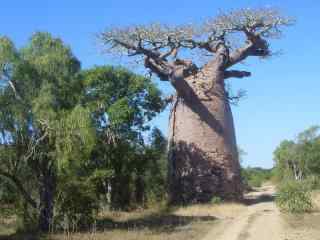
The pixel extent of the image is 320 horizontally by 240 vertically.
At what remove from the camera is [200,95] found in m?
23.5

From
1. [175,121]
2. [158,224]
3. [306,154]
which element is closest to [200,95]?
[175,121]

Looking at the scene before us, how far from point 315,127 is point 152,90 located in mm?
26621

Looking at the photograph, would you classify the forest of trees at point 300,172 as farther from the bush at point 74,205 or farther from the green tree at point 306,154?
the bush at point 74,205

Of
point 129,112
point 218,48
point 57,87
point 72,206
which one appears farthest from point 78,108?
point 218,48

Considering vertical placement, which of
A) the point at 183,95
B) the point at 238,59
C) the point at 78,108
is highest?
the point at 238,59

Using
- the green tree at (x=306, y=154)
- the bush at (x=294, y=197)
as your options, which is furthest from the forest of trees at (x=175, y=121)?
the green tree at (x=306, y=154)

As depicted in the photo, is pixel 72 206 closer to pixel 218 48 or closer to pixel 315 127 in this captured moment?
pixel 218 48

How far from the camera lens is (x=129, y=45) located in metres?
23.0

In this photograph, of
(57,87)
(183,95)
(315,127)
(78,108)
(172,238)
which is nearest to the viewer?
(172,238)

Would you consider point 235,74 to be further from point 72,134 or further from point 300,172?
point 300,172

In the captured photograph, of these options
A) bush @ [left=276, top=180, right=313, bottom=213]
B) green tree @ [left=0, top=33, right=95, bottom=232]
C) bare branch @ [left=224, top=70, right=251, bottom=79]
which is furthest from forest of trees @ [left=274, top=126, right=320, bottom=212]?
green tree @ [left=0, top=33, right=95, bottom=232]

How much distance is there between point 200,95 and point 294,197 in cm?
708

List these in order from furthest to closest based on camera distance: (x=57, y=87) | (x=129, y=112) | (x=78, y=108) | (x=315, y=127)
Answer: (x=315, y=127) → (x=129, y=112) → (x=57, y=87) → (x=78, y=108)

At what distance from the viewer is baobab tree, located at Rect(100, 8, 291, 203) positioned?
2281 cm
